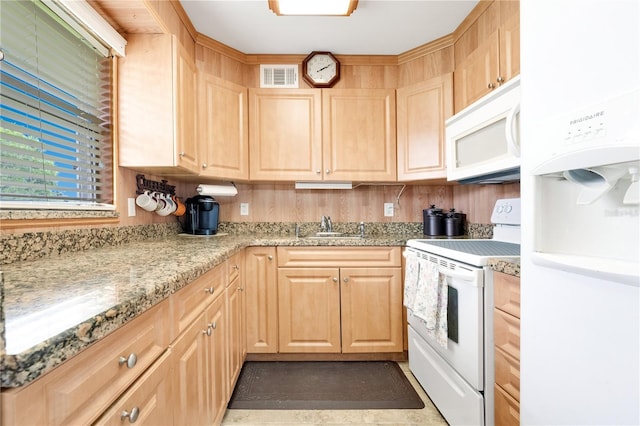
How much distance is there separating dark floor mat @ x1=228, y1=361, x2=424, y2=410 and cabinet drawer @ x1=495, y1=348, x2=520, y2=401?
0.66 m

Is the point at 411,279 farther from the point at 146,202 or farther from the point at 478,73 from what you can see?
the point at 146,202

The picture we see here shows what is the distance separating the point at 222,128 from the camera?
209 centimetres

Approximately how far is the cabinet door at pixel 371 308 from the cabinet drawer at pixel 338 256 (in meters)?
0.06

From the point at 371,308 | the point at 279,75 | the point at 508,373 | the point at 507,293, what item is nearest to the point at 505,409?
the point at 508,373

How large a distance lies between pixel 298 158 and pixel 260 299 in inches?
42.2

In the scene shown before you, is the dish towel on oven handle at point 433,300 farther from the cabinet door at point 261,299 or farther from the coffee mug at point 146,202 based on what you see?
the coffee mug at point 146,202

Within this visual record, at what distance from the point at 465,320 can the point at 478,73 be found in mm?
1442

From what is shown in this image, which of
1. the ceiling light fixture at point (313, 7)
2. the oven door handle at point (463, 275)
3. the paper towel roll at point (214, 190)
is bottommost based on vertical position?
the oven door handle at point (463, 275)

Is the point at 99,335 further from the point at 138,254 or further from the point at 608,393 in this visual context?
the point at 608,393

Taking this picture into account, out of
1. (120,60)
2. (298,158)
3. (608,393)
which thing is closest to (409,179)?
(298,158)

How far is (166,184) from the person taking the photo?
2.10m

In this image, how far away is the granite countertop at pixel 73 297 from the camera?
408mm

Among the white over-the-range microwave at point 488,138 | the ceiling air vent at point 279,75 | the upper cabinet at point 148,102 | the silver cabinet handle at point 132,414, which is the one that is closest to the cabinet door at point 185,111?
the upper cabinet at point 148,102

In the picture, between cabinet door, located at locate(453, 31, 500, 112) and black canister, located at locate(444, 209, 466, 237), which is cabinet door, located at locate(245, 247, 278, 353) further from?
cabinet door, located at locate(453, 31, 500, 112)
